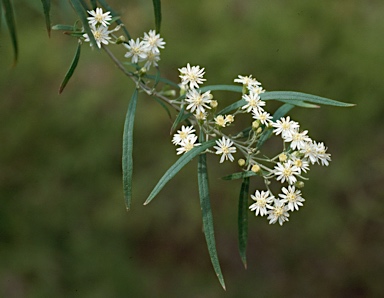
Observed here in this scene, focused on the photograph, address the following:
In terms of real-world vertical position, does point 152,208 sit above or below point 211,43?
below

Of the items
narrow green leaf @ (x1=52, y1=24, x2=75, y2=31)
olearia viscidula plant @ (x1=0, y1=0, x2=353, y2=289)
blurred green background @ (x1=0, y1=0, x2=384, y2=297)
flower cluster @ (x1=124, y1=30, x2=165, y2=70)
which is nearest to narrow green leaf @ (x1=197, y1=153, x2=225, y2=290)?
olearia viscidula plant @ (x1=0, y1=0, x2=353, y2=289)

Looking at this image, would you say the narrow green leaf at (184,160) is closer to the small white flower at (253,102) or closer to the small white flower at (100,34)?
the small white flower at (253,102)

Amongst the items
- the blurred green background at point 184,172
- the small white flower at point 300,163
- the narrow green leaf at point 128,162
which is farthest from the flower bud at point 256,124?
the blurred green background at point 184,172

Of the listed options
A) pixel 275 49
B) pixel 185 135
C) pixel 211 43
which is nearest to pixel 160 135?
pixel 211 43

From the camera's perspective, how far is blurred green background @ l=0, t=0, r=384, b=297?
10.2ft

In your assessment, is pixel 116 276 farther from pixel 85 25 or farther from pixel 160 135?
pixel 85 25

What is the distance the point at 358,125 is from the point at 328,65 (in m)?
0.40

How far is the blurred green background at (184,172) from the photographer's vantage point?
122 inches

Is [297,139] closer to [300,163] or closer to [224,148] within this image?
[300,163]

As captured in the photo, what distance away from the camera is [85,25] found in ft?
3.95

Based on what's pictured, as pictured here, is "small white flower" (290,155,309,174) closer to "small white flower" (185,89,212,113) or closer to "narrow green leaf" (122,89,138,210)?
"small white flower" (185,89,212,113)

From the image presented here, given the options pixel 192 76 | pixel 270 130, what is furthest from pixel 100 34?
pixel 270 130

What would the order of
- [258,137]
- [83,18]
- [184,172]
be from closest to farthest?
[83,18] → [258,137] → [184,172]

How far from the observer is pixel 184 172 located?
3262mm
